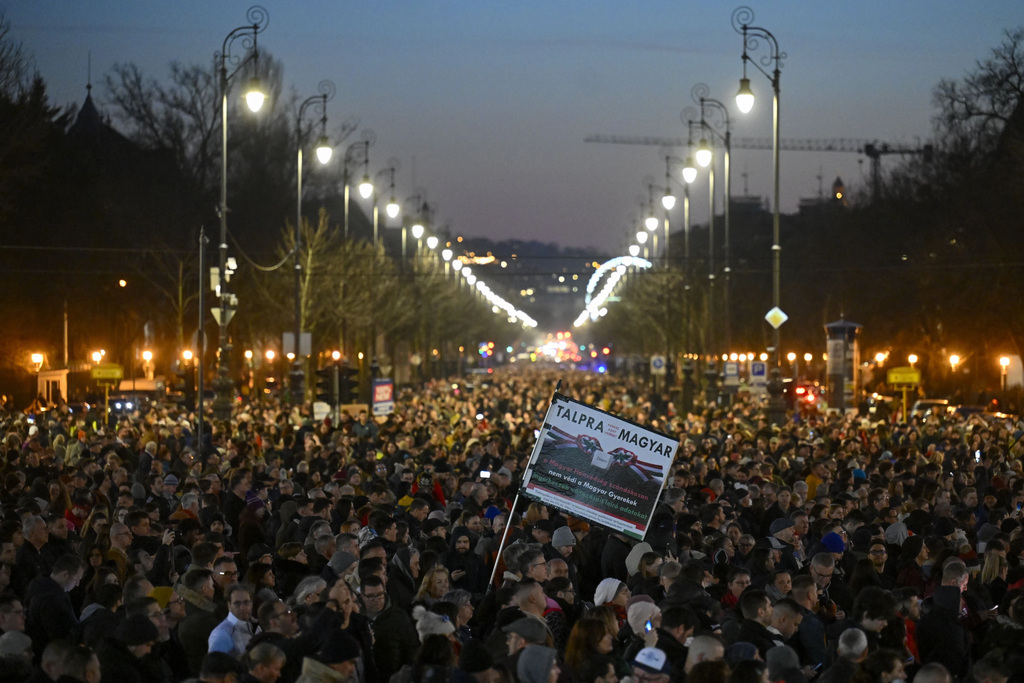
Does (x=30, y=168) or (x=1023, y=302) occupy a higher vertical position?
(x=30, y=168)

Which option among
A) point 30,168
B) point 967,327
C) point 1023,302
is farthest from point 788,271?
point 30,168

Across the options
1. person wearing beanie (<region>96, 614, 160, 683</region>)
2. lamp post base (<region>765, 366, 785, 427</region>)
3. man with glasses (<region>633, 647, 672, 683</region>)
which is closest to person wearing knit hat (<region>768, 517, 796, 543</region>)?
man with glasses (<region>633, 647, 672, 683</region>)

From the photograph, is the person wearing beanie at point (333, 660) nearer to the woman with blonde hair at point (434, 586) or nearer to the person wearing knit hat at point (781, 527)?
the woman with blonde hair at point (434, 586)

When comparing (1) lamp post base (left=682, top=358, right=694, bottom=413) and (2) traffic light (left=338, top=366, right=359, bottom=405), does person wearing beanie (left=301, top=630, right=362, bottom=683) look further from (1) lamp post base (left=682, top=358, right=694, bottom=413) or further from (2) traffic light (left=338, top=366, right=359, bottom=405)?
(1) lamp post base (left=682, top=358, right=694, bottom=413)

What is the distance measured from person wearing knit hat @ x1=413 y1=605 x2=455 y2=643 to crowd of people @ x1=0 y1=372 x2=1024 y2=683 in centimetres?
2

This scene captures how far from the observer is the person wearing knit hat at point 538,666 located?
7.94 metres

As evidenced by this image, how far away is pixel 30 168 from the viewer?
43188mm

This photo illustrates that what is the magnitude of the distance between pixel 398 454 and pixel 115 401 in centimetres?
2179

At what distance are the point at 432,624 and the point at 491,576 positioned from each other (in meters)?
3.41

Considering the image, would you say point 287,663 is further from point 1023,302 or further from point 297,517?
point 1023,302

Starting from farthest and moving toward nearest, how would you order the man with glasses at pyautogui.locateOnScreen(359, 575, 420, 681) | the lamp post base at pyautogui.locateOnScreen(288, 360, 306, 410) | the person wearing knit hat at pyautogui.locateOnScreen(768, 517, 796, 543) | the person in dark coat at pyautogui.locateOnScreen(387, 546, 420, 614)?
the lamp post base at pyautogui.locateOnScreen(288, 360, 306, 410) < the person wearing knit hat at pyautogui.locateOnScreen(768, 517, 796, 543) < the person in dark coat at pyautogui.locateOnScreen(387, 546, 420, 614) < the man with glasses at pyautogui.locateOnScreen(359, 575, 420, 681)

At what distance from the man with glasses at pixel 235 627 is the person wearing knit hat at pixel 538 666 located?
1758mm

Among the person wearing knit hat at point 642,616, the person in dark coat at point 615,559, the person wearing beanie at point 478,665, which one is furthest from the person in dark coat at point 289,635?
the person in dark coat at point 615,559

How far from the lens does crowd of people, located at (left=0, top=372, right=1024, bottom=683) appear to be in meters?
7.99
